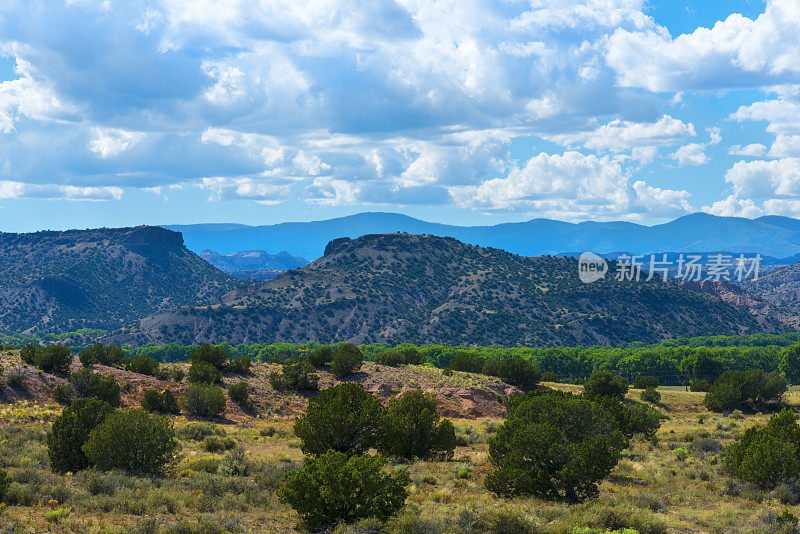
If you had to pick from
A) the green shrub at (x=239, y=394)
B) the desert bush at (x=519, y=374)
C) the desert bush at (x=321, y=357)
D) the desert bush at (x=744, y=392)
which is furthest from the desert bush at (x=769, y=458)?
the desert bush at (x=321, y=357)

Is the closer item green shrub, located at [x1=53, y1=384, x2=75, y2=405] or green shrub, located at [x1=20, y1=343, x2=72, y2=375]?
green shrub, located at [x1=53, y1=384, x2=75, y2=405]

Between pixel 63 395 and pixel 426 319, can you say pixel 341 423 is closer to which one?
pixel 63 395

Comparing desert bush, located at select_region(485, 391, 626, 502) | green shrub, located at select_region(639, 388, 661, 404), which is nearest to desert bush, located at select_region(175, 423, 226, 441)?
desert bush, located at select_region(485, 391, 626, 502)

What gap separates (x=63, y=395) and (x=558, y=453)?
35047 mm

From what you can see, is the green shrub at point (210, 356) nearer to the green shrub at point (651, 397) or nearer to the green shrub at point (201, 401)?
the green shrub at point (201, 401)

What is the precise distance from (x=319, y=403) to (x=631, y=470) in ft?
50.9

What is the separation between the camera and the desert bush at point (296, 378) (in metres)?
53.3

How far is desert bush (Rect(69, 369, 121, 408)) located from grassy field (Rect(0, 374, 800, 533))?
9.89m

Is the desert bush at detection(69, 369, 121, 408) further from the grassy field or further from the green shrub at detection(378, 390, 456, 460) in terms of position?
the green shrub at detection(378, 390, 456, 460)

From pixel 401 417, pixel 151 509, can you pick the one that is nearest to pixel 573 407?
pixel 401 417

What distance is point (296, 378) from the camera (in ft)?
178

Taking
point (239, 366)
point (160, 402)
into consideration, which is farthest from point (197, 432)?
point (239, 366)

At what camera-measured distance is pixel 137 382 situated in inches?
1870

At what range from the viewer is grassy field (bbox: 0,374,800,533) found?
16.9 metres
